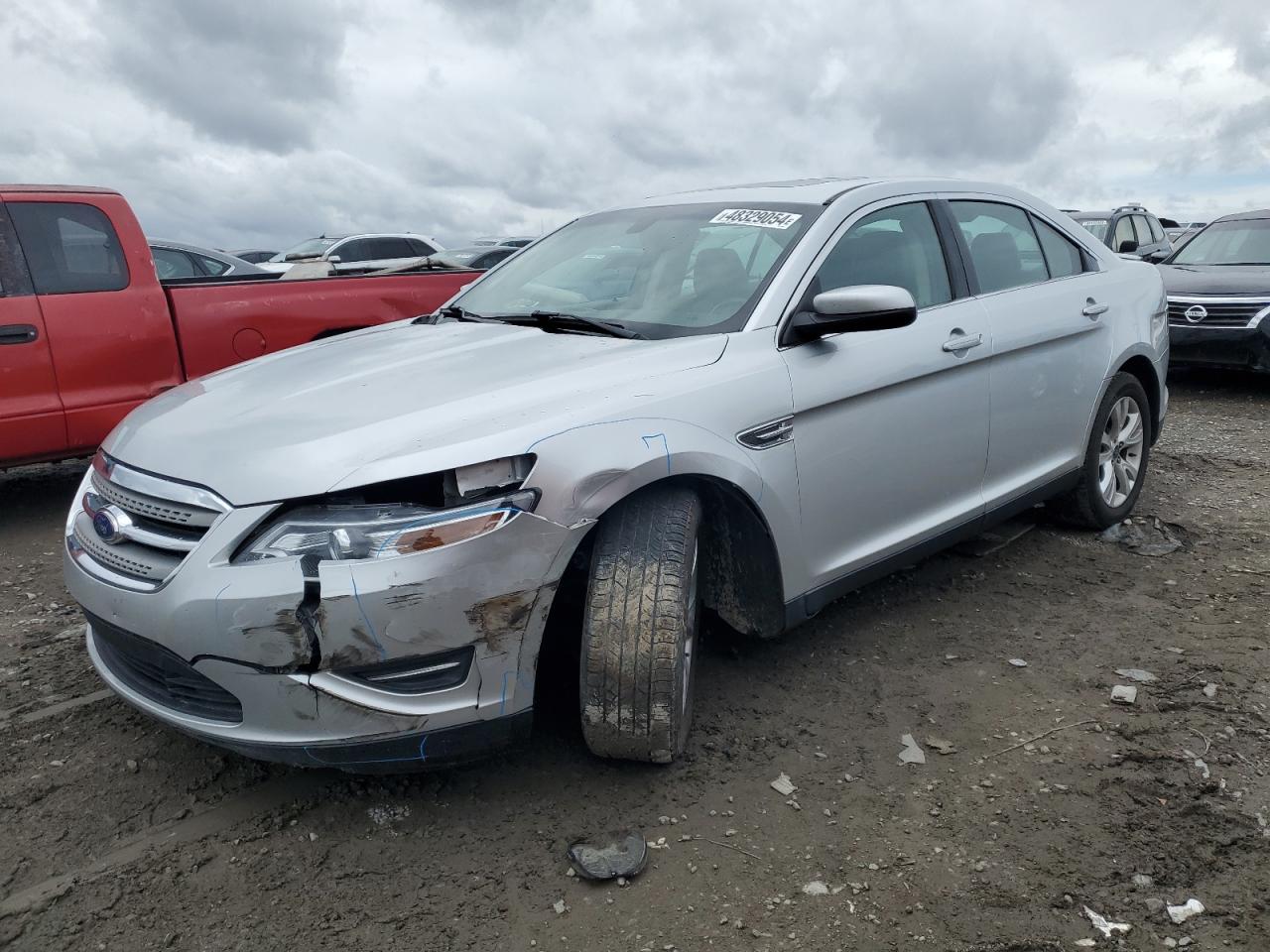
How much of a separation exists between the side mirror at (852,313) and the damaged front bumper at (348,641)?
108 cm

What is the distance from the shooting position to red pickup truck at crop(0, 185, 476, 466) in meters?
4.95

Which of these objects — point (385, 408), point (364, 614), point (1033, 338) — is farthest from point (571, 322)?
point (1033, 338)

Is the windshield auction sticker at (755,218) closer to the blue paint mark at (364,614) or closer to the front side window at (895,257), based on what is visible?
the front side window at (895,257)

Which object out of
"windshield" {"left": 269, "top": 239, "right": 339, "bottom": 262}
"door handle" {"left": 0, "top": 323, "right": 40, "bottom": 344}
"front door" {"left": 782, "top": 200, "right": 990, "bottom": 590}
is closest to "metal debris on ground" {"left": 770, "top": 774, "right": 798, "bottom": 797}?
"front door" {"left": 782, "top": 200, "right": 990, "bottom": 590}

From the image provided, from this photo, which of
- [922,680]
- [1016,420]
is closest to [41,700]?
[922,680]

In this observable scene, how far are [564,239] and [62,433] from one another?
9.44 ft

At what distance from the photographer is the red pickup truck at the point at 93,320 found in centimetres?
495

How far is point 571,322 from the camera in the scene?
322cm

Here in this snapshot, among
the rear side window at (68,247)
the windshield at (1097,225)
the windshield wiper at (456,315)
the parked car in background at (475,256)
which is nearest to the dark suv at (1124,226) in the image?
the windshield at (1097,225)

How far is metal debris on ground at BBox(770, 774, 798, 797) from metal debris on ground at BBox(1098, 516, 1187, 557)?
2516mm

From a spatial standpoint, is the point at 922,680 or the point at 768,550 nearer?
the point at 768,550

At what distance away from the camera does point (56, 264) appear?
16.8 ft

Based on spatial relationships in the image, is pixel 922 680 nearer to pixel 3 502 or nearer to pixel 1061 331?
pixel 1061 331

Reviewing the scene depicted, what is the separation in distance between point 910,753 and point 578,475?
50.6 inches
